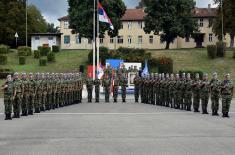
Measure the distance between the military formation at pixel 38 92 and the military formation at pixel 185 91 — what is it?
13.7 feet

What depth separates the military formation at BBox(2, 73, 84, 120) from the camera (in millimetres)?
21672

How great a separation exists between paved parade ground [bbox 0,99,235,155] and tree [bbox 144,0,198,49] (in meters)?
57.5

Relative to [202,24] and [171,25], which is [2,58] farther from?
[202,24]

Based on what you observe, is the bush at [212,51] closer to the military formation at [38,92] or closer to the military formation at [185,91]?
the military formation at [185,91]

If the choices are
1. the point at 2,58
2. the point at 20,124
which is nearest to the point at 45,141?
the point at 20,124

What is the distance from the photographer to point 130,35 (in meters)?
105

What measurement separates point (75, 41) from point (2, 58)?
39.1m

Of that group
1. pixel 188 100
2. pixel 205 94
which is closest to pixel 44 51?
pixel 188 100

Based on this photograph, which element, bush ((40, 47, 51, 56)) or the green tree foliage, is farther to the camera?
the green tree foliage

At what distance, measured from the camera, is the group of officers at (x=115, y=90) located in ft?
73.6

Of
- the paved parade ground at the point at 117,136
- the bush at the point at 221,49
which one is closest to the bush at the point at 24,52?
the bush at the point at 221,49

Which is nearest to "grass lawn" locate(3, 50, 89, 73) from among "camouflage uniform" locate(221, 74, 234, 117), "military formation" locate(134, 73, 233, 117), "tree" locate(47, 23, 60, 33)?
"military formation" locate(134, 73, 233, 117)

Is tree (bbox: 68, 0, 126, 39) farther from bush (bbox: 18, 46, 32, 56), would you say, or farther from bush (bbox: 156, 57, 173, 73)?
bush (bbox: 156, 57, 173, 73)

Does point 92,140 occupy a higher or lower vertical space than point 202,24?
lower
